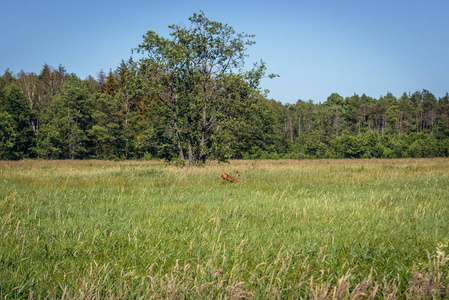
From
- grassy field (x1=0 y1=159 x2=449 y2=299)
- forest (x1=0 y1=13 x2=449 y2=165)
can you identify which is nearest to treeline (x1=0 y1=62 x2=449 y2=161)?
forest (x1=0 y1=13 x2=449 y2=165)

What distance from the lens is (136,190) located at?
9.44m

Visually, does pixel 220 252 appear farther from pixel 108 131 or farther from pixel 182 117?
pixel 108 131

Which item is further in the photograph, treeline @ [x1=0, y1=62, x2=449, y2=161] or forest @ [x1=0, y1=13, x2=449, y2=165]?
treeline @ [x1=0, y1=62, x2=449, y2=161]

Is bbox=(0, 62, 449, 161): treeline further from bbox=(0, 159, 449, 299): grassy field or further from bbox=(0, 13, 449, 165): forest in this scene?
bbox=(0, 159, 449, 299): grassy field

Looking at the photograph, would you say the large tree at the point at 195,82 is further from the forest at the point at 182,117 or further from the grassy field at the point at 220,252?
the grassy field at the point at 220,252

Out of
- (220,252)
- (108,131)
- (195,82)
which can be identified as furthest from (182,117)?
(108,131)

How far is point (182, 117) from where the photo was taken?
2225 centimetres

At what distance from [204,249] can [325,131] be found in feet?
290

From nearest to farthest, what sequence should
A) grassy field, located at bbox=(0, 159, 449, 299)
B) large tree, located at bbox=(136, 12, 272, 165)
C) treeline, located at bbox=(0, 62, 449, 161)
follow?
grassy field, located at bbox=(0, 159, 449, 299), large tree, located at bbox=(136, 12, 272, 165), treeline, located at bbox=(0, 62, 449, 161)

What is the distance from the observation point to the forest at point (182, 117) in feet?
71.6

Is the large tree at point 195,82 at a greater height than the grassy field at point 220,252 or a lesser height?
greater

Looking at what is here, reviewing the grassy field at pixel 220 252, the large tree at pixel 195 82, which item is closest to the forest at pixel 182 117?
the large tree at pixel 195 82

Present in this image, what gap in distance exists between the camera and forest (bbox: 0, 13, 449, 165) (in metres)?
21.8

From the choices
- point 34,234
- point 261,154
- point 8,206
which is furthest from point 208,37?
point 261,154
